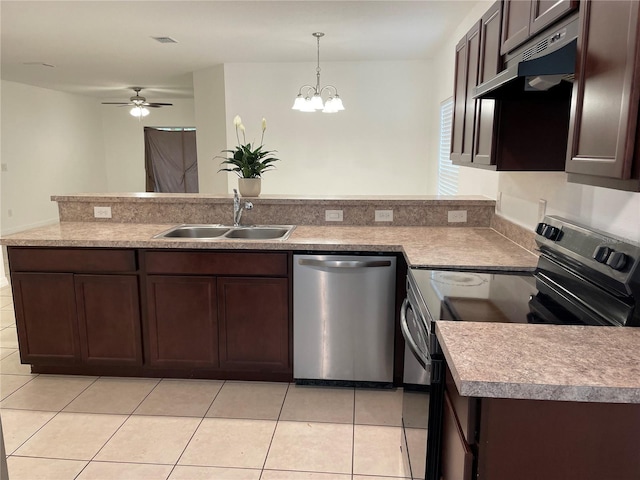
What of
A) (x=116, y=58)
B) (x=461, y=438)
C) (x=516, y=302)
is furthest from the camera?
(x=116, y=58)

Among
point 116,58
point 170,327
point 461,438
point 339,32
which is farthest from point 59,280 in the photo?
point 116,58

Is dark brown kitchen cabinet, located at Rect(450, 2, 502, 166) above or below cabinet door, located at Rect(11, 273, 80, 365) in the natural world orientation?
above

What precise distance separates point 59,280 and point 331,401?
172cm

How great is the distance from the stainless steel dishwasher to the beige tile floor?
0.15 m

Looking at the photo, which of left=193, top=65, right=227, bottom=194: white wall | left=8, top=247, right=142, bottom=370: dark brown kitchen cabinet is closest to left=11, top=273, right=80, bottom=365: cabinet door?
left=8, top=247, right=142, bottom=370: dark brown kitchen cabinet

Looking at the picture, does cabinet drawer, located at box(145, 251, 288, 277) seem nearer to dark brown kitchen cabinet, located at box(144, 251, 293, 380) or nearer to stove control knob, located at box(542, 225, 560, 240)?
dark brown kitchen cabinet, located at box(144, 251, 293, 380)

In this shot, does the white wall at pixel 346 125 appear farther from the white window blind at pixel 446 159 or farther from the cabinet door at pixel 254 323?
the cabinet door at pixel 254 323

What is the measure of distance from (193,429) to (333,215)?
154cm

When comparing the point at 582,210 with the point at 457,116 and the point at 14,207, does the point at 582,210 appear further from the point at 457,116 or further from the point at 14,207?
the point at 14,207

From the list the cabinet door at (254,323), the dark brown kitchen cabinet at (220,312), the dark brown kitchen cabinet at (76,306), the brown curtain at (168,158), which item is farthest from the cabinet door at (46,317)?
the brown curtain at (168,158)

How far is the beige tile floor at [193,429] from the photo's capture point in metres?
2.04

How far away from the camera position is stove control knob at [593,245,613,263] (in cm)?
142

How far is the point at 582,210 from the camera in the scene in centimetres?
187

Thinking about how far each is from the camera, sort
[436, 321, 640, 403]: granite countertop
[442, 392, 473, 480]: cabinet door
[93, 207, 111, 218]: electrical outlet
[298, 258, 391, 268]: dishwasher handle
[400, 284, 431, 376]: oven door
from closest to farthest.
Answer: [436, 321, 640, 403]: granite countertop, [442, 392, 473, 480]: cabinet door, [400, 284, 431, 376]: oven door, [298, 258, 391, 268]: dishwasher handle, [93, 207, 111, 218]: electrical outlet
